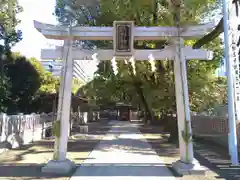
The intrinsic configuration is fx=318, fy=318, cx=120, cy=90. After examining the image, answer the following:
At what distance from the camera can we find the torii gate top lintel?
9531 millimetres

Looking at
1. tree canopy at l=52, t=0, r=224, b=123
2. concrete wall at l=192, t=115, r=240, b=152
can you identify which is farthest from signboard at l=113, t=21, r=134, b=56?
concrete wall at l=192, t=115, r=240, b=152

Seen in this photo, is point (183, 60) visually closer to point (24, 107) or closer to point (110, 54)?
point (110, 54)

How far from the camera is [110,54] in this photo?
985cm

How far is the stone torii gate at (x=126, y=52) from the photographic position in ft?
31.0

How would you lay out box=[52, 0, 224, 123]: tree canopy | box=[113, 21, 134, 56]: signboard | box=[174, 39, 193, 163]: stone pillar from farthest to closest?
box=[52, 0, 224, 123]: tree canopy, box=[113, 21, 134, 56]: signboard, box=[174, 39, 193, 163]: stone pillar

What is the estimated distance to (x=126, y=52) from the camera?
31.7 feet

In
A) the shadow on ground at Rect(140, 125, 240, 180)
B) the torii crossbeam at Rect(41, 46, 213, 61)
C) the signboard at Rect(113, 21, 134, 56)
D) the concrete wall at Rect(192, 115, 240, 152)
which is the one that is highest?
the signboard at Rect(113, 21, 134, 56)

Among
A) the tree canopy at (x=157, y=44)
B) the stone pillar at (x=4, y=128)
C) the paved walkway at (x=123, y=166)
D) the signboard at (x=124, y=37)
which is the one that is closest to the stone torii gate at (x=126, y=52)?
the signboard at (x=124, y=37)

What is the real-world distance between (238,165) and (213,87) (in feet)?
28.5

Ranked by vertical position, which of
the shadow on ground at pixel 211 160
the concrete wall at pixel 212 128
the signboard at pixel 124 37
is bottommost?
the shadow on ground at pixel 211 160

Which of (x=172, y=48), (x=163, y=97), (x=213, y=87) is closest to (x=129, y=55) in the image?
(x=172, y=48)

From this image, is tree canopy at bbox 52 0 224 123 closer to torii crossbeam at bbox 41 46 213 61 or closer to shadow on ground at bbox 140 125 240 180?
torii crossbeam at bbox 41 46 213 61

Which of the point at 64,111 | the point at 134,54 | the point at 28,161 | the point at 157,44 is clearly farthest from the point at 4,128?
the point at 157,44

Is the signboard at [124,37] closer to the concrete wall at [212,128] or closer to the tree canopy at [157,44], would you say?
the tree canopy at [157,44]
